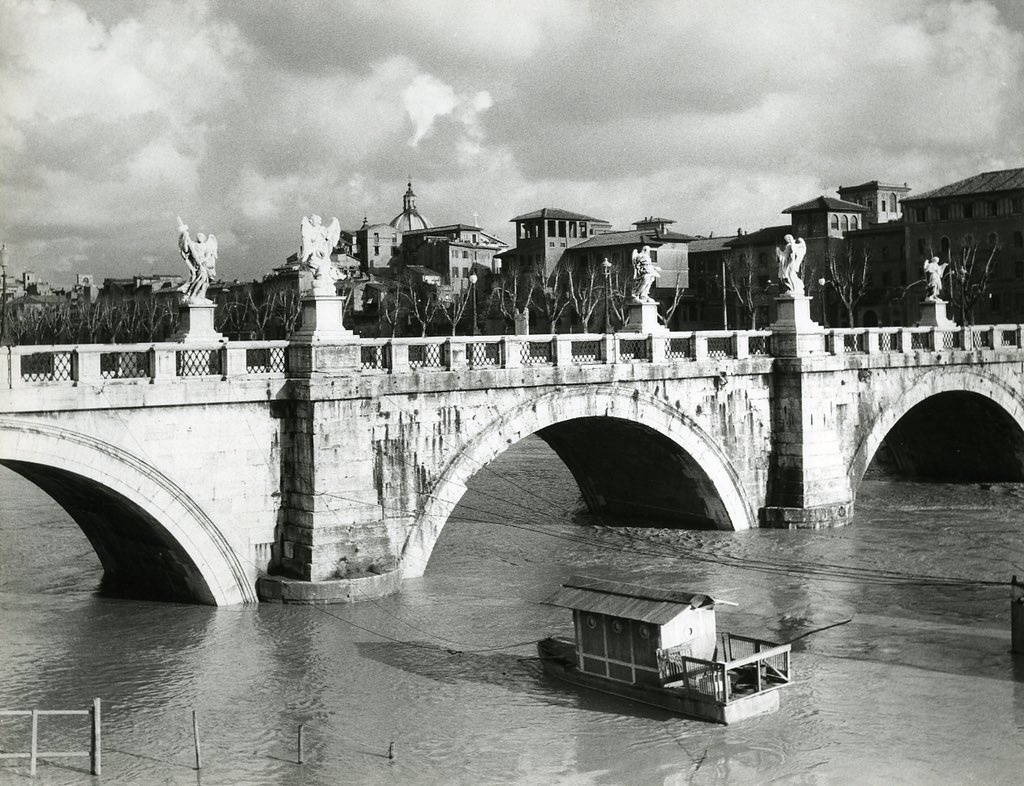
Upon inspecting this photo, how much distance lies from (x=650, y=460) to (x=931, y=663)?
41.0ft

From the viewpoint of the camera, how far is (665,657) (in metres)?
18.4

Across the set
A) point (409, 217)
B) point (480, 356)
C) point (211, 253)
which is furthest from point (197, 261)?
point (409, 217)


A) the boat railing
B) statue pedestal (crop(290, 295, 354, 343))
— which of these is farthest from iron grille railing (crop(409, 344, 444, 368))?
the boat railing

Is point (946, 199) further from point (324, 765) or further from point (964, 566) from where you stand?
point (324, 765)

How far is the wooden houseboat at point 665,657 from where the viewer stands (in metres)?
18.0

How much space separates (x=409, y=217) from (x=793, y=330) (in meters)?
123

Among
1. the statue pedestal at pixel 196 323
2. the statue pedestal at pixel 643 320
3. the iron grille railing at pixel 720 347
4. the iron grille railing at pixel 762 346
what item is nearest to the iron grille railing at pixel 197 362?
the statue pedestal at pixel 196 323

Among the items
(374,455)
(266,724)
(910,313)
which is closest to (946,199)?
(910,313)

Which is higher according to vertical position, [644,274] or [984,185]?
[984,185]

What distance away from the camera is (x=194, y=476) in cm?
2270

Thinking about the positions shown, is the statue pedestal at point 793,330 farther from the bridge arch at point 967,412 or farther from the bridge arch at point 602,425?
the bridge arch at point 967,412

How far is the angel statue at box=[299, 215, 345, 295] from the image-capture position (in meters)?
24.0

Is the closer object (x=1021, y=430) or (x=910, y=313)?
(x=1021, y=430)

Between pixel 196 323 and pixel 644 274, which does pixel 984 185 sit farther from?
pixel 196 323
